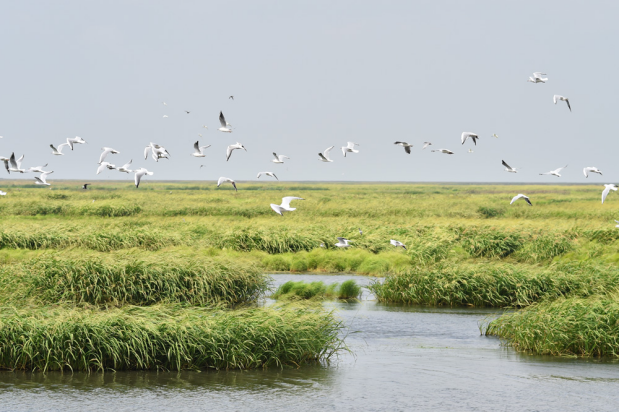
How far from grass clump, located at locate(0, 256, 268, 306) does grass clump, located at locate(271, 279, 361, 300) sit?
300cm

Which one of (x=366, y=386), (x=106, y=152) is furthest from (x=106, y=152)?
(x=366, y=386)

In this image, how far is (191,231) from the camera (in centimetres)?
4188

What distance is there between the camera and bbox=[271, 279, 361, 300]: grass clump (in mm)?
25344

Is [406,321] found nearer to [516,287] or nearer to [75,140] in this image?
[516,287]

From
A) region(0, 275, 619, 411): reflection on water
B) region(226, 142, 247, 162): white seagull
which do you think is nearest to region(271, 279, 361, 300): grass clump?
region(226, 142, 247, 162): white seagull

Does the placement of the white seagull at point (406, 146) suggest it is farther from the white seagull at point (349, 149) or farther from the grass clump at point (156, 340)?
the grass clump at point (156, 340)

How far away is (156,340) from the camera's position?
15008 mm

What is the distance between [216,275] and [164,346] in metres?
8.23

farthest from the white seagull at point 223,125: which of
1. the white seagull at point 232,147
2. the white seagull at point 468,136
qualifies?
the white seagull at point 468,136

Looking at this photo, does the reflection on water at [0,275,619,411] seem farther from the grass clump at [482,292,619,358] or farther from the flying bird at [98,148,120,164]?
the flying bird at [98,148,120,164]

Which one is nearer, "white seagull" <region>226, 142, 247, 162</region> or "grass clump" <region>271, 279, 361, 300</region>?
"grass clump" <region>271, 279, 361, 300</region>

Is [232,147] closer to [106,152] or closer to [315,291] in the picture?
[106,152]

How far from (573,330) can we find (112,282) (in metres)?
12.7

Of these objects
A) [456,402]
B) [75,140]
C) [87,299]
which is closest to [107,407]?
[456,402]
